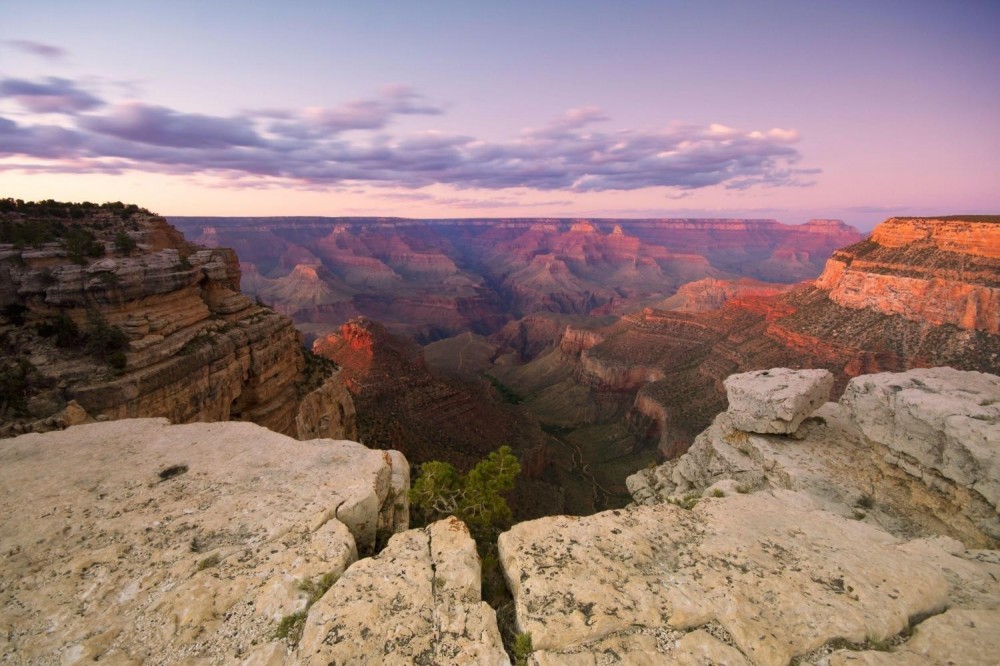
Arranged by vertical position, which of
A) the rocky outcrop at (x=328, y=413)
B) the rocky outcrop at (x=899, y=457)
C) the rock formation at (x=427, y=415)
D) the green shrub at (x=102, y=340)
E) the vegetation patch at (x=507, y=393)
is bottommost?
the vegetation patch at (x=507, y=393)

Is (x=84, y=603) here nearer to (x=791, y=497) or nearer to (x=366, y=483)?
(x=366, y=483)

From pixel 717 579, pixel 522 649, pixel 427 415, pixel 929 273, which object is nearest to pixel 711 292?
pixel 929 273

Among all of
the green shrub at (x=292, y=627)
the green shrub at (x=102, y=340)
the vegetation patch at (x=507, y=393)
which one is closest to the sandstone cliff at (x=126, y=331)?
the green shrub at (x=102, y=340)

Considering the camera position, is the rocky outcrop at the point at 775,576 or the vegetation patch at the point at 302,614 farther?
the rocky outcrop at the point at 775,576

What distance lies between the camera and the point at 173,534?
766 cm

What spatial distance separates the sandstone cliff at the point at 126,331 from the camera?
16531 millimetres

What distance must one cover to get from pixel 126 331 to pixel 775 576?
23.3 meters

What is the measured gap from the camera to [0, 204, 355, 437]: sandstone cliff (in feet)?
54.2

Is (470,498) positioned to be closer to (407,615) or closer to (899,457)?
(407,615)

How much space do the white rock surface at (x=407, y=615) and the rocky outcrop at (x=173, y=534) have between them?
0.46m

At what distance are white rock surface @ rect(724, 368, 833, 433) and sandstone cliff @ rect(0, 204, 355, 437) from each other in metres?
22.2

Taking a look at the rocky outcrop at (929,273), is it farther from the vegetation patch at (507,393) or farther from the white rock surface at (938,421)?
the vegetation patch at (507,393)

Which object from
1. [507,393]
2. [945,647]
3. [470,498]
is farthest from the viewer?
[507,393]

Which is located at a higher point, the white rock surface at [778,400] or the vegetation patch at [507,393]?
the white rock surface at [778,400]
